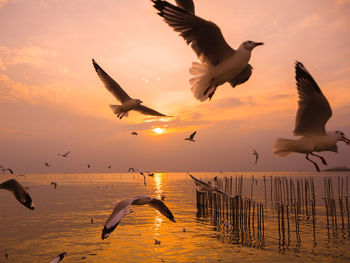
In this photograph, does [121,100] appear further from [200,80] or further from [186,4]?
[200,80]

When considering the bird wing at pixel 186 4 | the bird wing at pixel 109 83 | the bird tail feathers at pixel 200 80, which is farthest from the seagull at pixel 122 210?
the bird wing at pixel 109 83

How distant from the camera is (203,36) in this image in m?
5.17

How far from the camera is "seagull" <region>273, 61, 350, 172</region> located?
5062 mm

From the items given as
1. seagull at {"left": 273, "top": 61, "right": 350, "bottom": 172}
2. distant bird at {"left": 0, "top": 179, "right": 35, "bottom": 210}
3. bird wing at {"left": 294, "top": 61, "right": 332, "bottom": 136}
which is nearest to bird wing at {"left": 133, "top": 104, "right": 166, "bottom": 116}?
distant bird at {"left": 0, "top": 179, "right": 35, "bottom": 210}

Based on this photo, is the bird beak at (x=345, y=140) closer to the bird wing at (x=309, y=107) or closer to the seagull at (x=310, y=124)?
the seagull at (x=310, y=124)

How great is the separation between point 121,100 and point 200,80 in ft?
25.3

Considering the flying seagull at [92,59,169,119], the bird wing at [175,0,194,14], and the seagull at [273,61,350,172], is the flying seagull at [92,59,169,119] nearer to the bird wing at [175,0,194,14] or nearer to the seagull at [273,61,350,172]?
the bird wing at [175,0,194,14]

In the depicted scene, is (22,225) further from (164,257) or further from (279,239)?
(279,239)

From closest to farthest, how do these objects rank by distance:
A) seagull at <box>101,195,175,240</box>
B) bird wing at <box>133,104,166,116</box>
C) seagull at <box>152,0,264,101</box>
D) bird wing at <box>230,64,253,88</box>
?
seagull at <box>101,195,175,240</box>
seagull at <box>152,0,264,101</box>
bird wing at <box>230,64,253,88</box>
bird wing at <box>133,104,166,116</box>

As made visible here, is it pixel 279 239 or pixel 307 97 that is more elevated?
pixel 307 97

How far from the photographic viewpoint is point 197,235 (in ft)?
69.8

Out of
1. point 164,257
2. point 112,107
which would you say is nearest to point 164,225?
point 164,257

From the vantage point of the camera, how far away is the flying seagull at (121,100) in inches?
459

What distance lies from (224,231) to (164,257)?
23.6 feet
